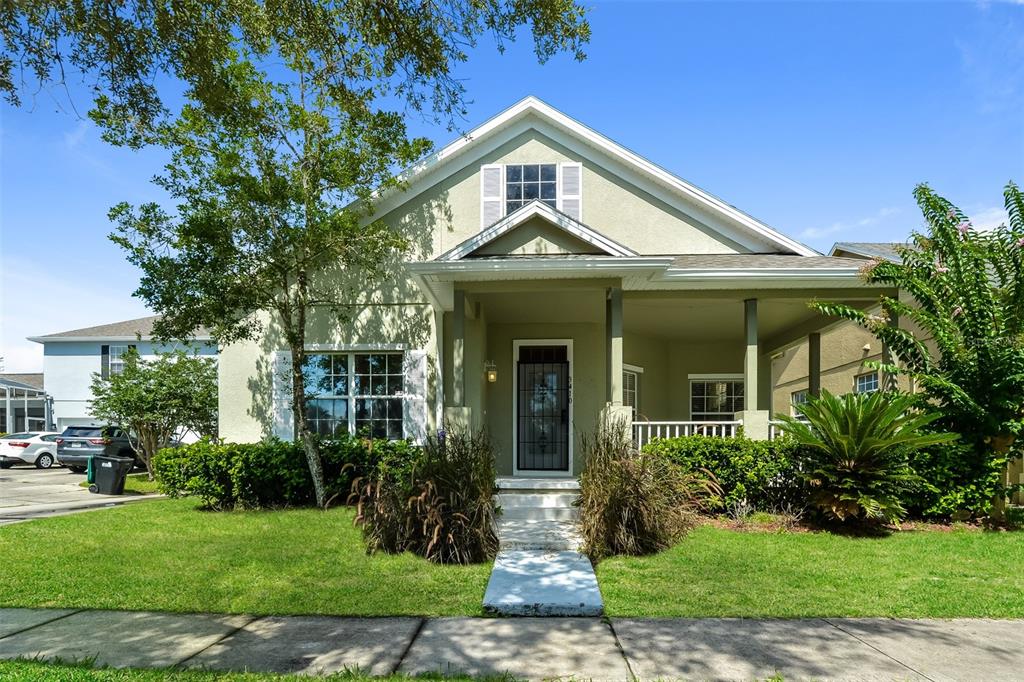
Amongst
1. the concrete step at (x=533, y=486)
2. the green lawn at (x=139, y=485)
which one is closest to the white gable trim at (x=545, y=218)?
the concrete step at (x=533, y=486)

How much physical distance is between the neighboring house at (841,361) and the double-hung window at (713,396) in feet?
2.90

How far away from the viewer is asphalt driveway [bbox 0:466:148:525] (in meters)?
11.6

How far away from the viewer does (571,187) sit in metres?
12.0

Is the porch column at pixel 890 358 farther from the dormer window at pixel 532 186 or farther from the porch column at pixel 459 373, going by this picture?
the porch column at pixel 459 373

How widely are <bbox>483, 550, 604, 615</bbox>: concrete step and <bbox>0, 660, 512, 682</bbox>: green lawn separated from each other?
4.64ft

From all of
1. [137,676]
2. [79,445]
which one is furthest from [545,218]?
[79,445]

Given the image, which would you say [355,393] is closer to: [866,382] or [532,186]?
[532,186]

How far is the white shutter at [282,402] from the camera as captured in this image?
433 inches

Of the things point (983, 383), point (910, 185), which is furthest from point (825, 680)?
point (910, 185)

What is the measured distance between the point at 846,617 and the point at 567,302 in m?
6.52

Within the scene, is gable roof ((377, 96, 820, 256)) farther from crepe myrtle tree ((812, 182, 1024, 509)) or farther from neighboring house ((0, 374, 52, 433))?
neighboring house ((0, 374, 52, 433))

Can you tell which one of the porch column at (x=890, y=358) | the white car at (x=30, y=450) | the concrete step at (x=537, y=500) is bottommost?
the white car at (x=30, y=450)

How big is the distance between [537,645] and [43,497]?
14886mm

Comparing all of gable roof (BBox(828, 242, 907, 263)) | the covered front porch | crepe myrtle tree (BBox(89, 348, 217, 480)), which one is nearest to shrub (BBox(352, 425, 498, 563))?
the covered front porch
